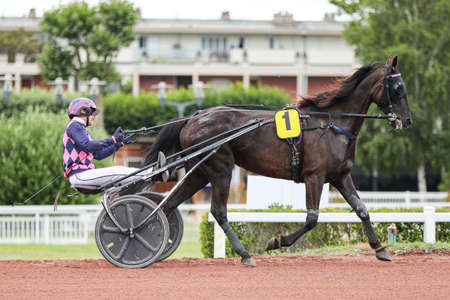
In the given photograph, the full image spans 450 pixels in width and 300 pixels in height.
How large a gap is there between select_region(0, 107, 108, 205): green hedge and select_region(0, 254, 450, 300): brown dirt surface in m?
11.7

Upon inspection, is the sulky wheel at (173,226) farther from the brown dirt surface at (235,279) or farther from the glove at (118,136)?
the glove at (118,136)

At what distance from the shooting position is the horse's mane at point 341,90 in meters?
8.18

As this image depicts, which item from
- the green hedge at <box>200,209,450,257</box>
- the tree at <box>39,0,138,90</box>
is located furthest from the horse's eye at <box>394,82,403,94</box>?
the tree at <box>39,0,138,90</box>

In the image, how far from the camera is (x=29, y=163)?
65.6ft

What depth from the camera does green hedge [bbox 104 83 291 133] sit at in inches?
1522

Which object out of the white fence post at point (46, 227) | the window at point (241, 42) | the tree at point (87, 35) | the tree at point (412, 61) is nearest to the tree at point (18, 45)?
the window at point (241, 42)

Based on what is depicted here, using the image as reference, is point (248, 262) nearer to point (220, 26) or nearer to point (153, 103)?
point (153, 103)

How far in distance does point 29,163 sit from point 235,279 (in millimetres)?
14235

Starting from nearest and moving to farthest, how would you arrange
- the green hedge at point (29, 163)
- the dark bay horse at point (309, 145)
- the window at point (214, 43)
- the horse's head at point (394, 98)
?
the dark bay horse at point (309, 145)
the horse's head at point (394, 98)
the green hedge at point (29, 163)
the window at point (214, 43)

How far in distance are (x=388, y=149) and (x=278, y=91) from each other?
1224cm

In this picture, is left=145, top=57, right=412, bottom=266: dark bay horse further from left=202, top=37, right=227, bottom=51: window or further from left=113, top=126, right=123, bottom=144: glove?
left=202, top=37, right=227, bottom=51: window

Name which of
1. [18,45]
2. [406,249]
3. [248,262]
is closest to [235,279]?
[248,262]

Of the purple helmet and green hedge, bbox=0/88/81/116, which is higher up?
the purple helmet

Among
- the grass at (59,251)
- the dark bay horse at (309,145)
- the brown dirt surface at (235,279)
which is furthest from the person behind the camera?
the grass at (59,251)
